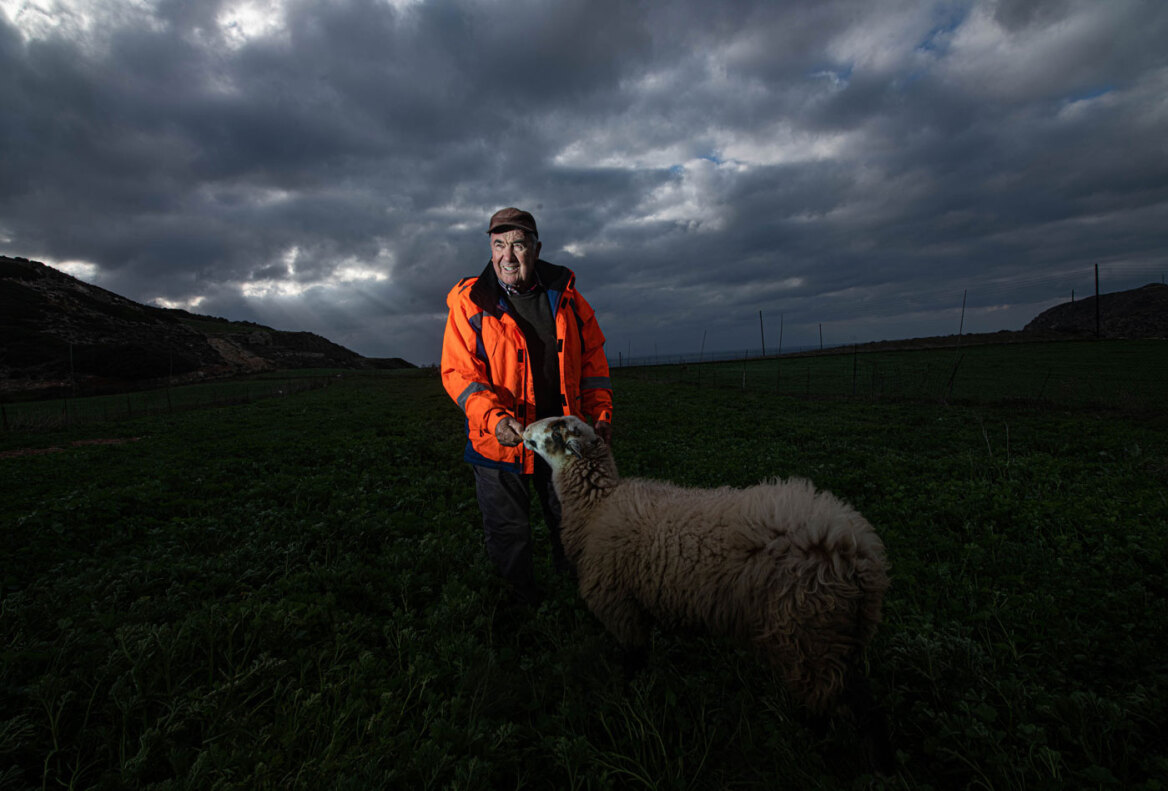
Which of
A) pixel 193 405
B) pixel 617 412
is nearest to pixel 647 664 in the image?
pixel 617 412

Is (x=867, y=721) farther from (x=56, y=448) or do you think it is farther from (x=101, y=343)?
(x=101, y=343)

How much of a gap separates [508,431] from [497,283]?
4.38 ft

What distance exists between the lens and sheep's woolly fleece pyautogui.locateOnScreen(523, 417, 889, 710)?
261 centimetres

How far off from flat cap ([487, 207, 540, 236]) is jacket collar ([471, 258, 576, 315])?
13.8 inches

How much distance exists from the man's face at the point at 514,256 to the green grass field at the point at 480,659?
2.90m

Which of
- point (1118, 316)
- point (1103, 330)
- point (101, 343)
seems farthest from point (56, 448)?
point (1118, 316)

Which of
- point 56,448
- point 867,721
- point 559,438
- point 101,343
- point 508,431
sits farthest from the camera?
point 101,343

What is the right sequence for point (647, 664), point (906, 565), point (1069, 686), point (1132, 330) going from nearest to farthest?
point (1069, 686) < point (647, 664) < point (906, 565) < point (1132, 330)

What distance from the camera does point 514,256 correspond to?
389 cm

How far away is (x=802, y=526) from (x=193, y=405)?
32.5m

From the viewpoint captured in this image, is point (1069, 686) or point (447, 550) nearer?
point (1069, 686)

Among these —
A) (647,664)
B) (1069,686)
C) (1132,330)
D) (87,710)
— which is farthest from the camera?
(1132,330)

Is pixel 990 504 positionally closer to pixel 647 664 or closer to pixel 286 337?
pixel 647 664

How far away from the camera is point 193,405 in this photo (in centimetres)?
2531
